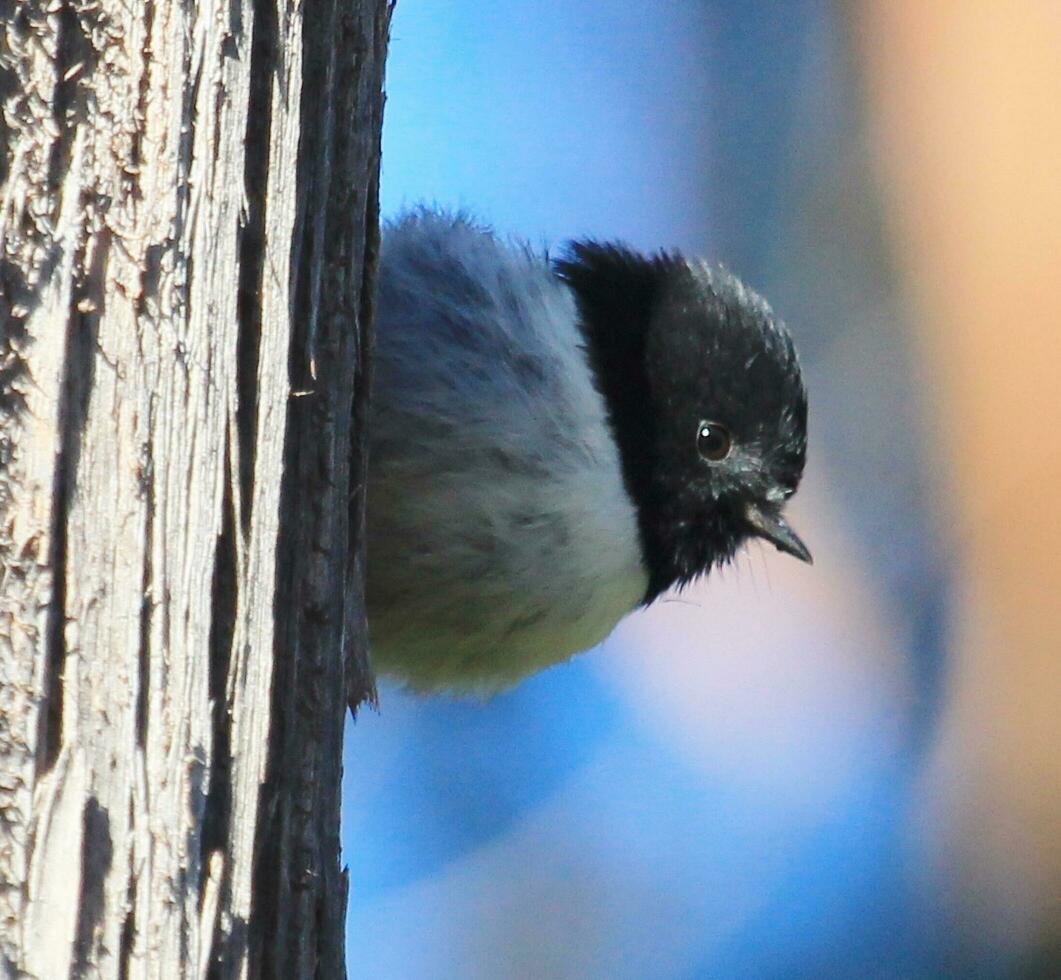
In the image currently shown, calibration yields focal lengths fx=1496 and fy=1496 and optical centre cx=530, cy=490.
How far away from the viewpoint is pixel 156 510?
1066mm

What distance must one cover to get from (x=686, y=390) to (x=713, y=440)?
0.09m

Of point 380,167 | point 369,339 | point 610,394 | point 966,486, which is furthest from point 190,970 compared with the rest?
point 966,486

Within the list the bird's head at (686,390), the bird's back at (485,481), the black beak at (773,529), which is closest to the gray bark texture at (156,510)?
the bird's back at (485,481)

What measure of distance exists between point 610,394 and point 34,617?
1.22 metres

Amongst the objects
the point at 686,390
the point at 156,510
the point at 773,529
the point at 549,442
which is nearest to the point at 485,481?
the point at 549,442

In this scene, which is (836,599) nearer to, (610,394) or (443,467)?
(610,394)

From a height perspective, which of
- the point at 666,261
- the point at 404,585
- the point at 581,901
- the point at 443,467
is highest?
the point at 666,261

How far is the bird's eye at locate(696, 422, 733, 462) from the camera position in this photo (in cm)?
222

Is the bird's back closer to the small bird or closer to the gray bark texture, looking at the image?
the small bird

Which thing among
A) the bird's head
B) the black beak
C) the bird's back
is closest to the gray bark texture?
the bird's back

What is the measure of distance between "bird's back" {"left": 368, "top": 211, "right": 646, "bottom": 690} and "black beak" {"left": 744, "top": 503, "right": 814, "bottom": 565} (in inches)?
8.9

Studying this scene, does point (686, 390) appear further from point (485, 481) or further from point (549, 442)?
point (485, 481)

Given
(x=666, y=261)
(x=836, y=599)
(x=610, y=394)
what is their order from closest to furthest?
(x=610, y=394) → (x=666, y=261) → (x=836, y=599)

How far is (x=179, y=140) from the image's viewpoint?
1.09m
